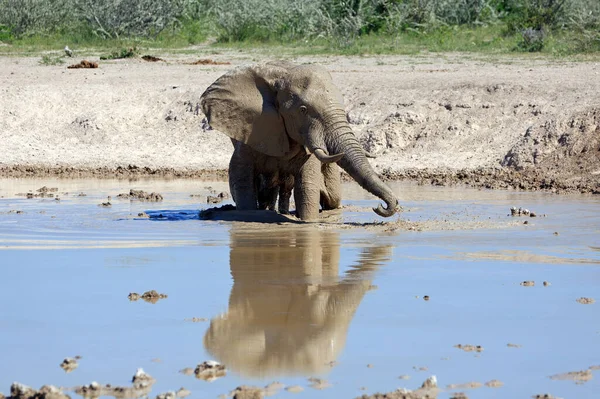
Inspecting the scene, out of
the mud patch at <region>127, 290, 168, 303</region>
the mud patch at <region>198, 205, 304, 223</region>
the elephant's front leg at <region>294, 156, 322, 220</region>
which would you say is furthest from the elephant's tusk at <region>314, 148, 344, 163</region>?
the mud patch at <region>127, 290, 168, 303</region>

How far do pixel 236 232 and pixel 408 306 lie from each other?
13.6 feet

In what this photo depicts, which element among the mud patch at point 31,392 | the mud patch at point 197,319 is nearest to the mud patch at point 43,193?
the mud patch at point 197,319

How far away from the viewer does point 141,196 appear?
49.9 ft

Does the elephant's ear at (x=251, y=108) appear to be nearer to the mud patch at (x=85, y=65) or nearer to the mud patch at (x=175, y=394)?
the mud patch at (x=175, y=394)

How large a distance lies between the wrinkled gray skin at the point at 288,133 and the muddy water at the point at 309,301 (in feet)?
1.46

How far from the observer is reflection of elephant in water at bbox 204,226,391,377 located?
21.6 ft

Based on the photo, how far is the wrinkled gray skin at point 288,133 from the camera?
38.4 feet

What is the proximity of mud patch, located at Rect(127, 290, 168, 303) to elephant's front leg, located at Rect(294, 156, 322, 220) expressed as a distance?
4.21 m

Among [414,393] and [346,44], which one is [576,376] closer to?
[414,393]

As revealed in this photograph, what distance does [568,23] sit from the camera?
28.5 m

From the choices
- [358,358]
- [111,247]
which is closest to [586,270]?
[358,358]

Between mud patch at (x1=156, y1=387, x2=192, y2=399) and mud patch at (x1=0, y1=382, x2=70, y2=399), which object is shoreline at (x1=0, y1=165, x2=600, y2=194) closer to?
mud patch at (x1=156, y1=387, x2=192, y2=399)

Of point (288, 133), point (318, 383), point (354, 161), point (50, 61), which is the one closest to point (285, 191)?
point (288, 133)

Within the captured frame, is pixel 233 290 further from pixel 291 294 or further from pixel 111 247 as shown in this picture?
pixel 111 247
